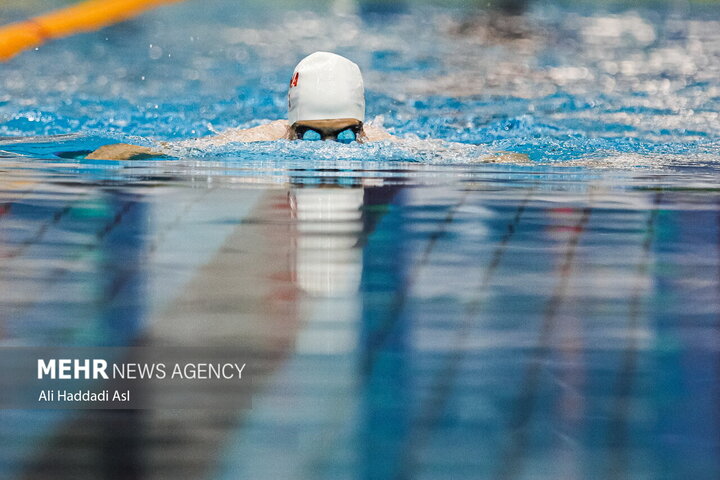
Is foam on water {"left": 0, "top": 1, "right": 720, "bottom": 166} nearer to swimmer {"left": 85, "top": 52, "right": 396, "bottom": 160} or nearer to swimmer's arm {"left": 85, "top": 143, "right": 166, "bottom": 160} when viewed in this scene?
swimmer {"left": 85, "top": 52, "right": 396, "bottom": 160}

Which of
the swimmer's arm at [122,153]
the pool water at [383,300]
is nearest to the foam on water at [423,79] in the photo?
the swimmer's arm at [122,153]

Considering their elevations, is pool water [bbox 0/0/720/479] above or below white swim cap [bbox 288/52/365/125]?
below

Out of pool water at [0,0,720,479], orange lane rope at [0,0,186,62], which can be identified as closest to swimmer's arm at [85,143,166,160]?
pool water at [0,0,720,479]

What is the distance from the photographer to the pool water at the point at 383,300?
166 cm

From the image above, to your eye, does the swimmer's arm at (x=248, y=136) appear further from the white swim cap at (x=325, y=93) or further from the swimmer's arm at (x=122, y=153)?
the swimmer's arm at (x=122, y=153)

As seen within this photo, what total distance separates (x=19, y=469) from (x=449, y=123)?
897 cm

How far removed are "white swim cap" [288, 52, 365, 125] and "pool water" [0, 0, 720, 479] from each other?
0.96ft

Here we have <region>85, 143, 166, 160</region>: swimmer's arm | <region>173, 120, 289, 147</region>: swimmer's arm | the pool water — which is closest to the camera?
the pool water

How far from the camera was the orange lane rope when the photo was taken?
12367mm

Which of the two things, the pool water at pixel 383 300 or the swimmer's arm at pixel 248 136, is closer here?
the pool water at pixel 383 300

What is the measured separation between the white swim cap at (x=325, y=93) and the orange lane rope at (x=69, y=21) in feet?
21.5

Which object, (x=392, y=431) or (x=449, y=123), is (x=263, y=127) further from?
(x=392, y=431)

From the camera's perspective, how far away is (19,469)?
1.55m

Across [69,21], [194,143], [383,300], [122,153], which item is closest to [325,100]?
[194,143]
